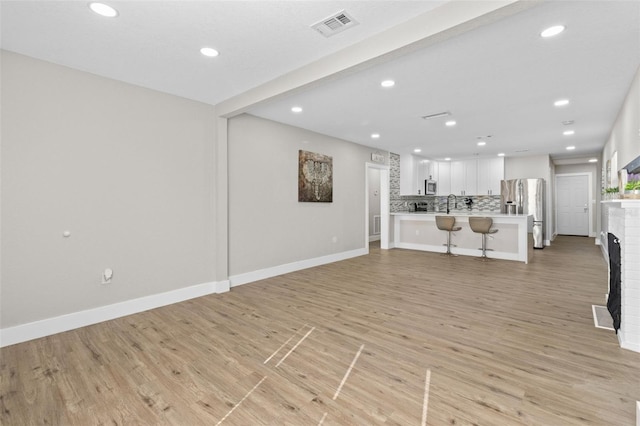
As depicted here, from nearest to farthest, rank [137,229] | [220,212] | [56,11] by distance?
[56,11]
[137,229]
[220,212]

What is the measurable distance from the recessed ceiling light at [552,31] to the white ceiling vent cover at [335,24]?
1.53 meters

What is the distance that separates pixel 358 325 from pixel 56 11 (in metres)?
3.53

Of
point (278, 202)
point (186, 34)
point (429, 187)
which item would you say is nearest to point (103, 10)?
point (186, 34)

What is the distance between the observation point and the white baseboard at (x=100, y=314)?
2.75m

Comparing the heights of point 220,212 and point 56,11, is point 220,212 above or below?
below

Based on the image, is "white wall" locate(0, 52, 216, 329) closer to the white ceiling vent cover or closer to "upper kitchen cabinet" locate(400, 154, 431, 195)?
the white ceiling vent cover

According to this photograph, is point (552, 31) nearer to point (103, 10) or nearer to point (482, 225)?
point (103, 10)

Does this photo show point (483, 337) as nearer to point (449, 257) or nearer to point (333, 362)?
point (333, 362)

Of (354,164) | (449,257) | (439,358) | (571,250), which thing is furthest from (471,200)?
(439,358)

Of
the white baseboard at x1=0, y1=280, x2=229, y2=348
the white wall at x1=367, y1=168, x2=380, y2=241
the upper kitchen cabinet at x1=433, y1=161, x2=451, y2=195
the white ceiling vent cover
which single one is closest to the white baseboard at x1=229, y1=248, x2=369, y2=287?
the white baseboard at x1=0, y1=280, x2=229, y2=348

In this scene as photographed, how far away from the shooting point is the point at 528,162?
8.69 m

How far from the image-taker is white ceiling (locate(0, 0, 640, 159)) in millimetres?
2191

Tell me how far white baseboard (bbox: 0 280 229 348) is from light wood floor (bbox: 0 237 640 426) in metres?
0.13

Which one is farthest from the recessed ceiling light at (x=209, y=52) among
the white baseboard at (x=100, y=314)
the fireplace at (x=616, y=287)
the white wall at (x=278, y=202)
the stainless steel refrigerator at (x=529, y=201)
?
the stainless steel refrigerator at (x=529, y=201)
